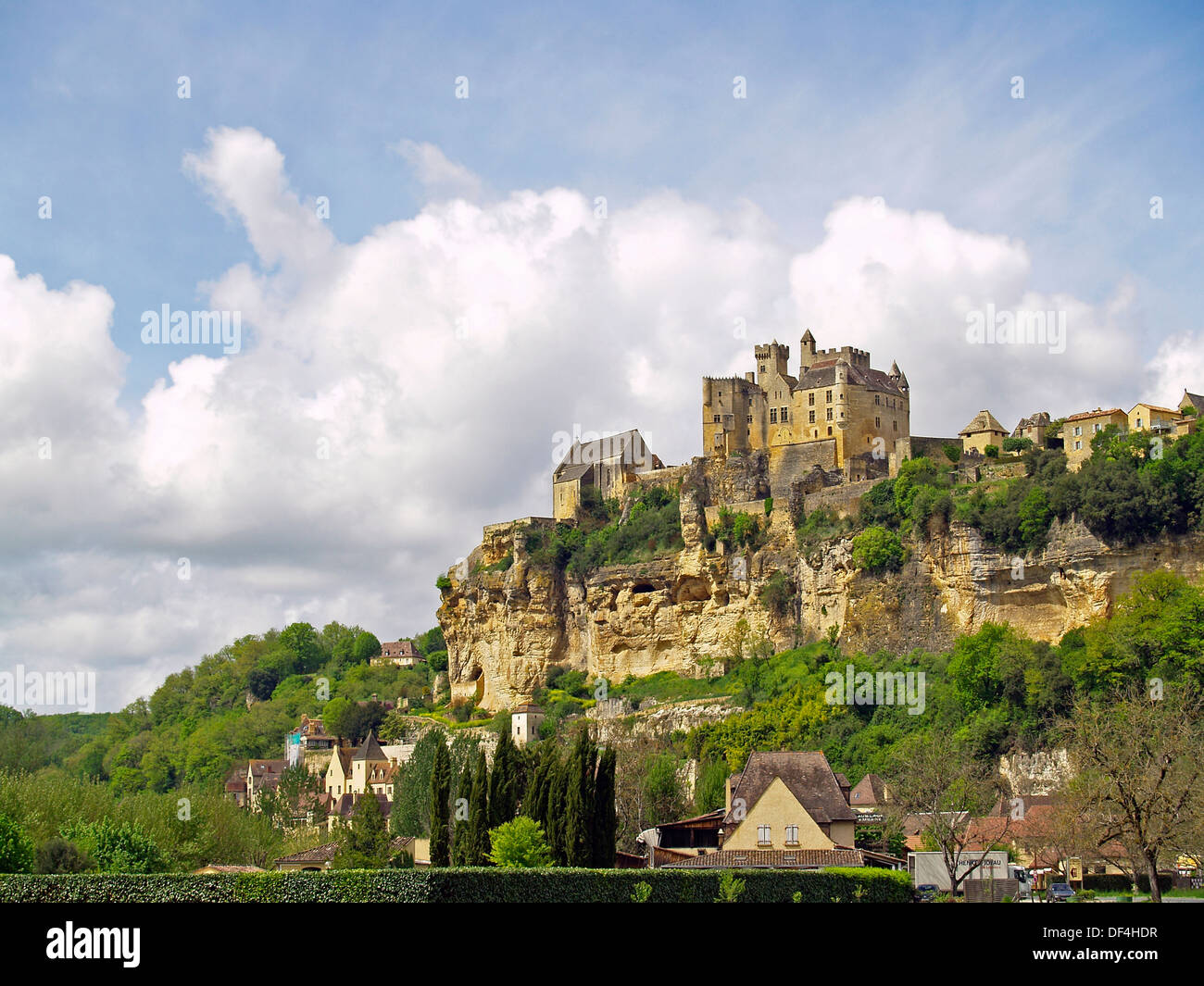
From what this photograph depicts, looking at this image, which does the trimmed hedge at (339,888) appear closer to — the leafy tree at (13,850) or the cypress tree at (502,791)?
the leafy tree at (13,850)

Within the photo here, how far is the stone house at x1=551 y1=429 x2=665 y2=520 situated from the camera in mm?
124188

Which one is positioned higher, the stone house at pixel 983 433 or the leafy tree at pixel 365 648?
the stone house at pixel 983 433

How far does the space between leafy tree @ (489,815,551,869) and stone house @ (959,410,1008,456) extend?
60.8 meters

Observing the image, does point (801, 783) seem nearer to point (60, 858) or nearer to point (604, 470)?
point (60, 858)

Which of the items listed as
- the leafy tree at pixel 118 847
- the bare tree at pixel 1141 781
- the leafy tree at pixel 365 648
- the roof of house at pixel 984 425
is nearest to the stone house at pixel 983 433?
the roof of house at pixel 984 425

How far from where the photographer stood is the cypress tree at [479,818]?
56156 mm

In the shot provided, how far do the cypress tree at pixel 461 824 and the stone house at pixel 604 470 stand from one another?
2501 inches
